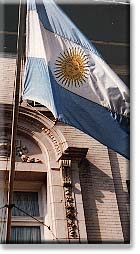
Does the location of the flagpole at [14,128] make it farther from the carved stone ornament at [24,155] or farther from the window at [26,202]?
the carved stone ornament at [24,155]

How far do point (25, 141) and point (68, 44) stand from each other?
3307mm

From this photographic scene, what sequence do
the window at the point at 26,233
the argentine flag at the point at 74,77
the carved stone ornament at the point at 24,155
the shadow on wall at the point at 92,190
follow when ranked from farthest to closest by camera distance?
the carved stone ornament at the point at 24,155
the shadow on wall at the point at 92,190
the window at the point at 26,233
the argentine flag at the point at 74,77

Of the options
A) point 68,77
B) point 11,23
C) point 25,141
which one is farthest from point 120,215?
point 11,23

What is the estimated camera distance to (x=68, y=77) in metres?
8.08

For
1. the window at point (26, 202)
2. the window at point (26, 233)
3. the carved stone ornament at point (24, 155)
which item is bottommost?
the window at point (26, 233)

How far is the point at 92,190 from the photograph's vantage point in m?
10.2

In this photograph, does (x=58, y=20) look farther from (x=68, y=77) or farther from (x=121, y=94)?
(x=121, y=94)

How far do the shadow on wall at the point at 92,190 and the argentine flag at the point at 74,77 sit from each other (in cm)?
214

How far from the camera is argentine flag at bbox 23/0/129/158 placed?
786 centimetres

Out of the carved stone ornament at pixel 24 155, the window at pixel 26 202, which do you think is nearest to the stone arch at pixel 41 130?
the carved stone ornament at pixel 24 155

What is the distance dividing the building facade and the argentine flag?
205 cm

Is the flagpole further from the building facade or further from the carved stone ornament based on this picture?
the carved stone ornament

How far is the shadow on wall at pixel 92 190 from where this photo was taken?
31.7 feet

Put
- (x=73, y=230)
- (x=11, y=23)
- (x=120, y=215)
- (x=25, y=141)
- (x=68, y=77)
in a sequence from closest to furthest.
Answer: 1. (x=68, y=77)
2. (x=73, y=230)
3. (x=120, y=215)
4. (x=25, y=141)
5. (x=11, y=23)
